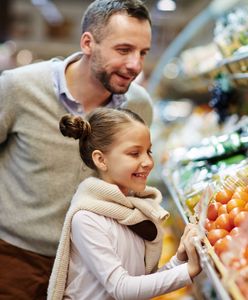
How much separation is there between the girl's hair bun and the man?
0.42m

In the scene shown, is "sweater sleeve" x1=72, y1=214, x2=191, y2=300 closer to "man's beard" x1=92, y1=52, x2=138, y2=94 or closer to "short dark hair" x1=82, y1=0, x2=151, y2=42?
"man's beard" x1=92, y1=52, x2=138, y2=94

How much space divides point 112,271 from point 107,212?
0.21 m

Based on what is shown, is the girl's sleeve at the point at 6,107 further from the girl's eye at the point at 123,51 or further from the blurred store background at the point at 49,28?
the blurred store background at the point at 49,28

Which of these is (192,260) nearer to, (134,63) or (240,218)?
(240,218)

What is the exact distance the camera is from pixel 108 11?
2.59m

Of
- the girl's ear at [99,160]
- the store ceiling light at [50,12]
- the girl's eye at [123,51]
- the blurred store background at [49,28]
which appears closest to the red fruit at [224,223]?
the girl's ear at [99,160]

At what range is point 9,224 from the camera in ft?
8.47

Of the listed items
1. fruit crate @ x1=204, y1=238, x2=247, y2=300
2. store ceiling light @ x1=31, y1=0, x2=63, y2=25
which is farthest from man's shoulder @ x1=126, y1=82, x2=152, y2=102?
store ceiling light @ x1=31, y1=0, x2=63, y2=25

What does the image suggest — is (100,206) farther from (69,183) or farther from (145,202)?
(69,183)

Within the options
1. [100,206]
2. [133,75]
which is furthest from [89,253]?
[133,75]

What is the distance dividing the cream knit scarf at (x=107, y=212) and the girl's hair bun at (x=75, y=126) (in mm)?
172

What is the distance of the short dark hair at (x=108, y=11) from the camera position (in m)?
2.56

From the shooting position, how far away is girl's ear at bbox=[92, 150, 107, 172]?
210cm

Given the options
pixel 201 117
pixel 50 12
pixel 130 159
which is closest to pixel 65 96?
pixel 130 159
